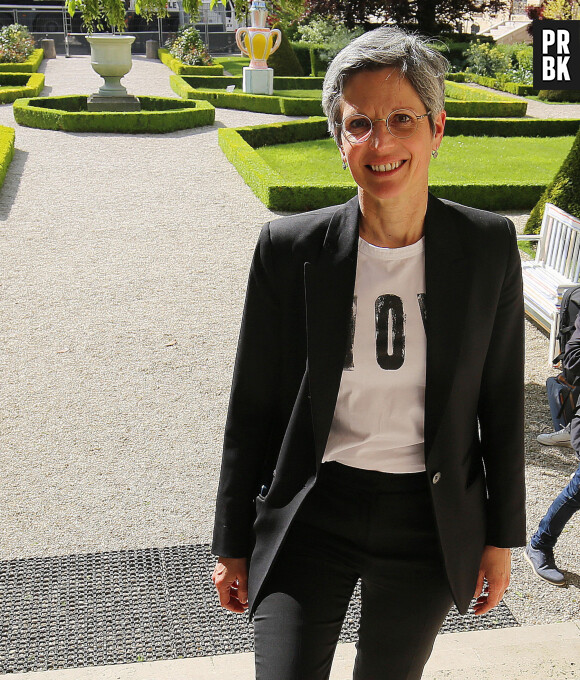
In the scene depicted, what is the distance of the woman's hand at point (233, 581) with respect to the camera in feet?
6.82

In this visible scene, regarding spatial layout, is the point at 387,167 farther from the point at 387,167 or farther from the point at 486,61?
the point at 486,61

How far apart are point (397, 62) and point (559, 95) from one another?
81.9 feet

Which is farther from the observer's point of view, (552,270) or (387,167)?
(552,270)

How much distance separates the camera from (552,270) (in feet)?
23.2

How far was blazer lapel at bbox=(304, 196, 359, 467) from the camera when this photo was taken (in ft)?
6.18

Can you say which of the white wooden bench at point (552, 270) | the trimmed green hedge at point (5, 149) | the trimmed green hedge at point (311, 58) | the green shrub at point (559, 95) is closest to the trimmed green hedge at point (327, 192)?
the trimmed green hedge at point (5, 149)

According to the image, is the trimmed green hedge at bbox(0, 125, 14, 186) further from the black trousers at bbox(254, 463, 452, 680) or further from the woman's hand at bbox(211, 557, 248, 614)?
the black trousers at bbox(254, 463, 452, 680)

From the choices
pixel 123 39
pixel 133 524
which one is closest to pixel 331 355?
pixel 133 524

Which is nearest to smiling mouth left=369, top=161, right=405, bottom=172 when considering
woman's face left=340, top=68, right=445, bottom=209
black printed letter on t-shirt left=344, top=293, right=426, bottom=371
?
woman's face left=340, top=68, right=445, bottom=209

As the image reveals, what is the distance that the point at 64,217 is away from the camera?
1059 centimetres

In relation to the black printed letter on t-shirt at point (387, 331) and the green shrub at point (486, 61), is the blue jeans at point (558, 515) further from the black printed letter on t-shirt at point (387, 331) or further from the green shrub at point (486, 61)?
the green shrub at point (486, 61)

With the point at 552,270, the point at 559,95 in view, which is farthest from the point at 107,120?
the point at 559,95

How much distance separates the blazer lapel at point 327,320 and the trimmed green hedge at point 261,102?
18423 millimetres

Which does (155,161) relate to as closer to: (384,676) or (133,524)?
(133,524)
